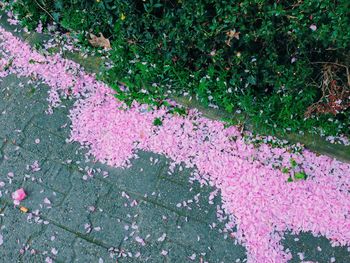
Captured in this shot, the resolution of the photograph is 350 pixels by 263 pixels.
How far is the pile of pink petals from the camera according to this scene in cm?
367

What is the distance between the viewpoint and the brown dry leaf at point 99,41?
460cm

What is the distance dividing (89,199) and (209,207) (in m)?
1.00

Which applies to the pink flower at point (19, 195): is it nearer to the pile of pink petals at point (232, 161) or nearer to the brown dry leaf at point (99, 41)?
the pile of pink petals at point (232, 161)

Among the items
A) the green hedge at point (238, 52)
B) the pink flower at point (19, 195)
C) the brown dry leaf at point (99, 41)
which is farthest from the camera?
the brown dry leaf at point (99, 41)

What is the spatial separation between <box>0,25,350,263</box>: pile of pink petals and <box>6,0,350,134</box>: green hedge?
0.24m

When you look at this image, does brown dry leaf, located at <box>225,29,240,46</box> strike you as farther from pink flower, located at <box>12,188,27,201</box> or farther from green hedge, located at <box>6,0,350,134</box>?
pink flower, located at <box>12,188,27,201</box>

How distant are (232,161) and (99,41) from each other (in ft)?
6.03

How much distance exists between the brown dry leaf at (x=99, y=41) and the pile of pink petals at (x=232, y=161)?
295 mm

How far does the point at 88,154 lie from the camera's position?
410 cm

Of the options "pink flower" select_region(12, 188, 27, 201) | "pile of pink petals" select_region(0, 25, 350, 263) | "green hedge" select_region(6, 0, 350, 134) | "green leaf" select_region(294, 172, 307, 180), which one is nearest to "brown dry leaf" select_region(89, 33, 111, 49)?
"green hedge" select_region(6, 0, 350, 134)

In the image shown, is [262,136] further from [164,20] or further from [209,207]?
[164,20]

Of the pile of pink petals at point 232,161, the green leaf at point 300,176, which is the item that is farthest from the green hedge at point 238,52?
the green leaf at point 300,176

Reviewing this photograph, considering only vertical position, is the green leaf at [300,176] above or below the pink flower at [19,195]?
above

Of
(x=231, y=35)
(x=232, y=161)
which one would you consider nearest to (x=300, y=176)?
(x=232, y=161)
